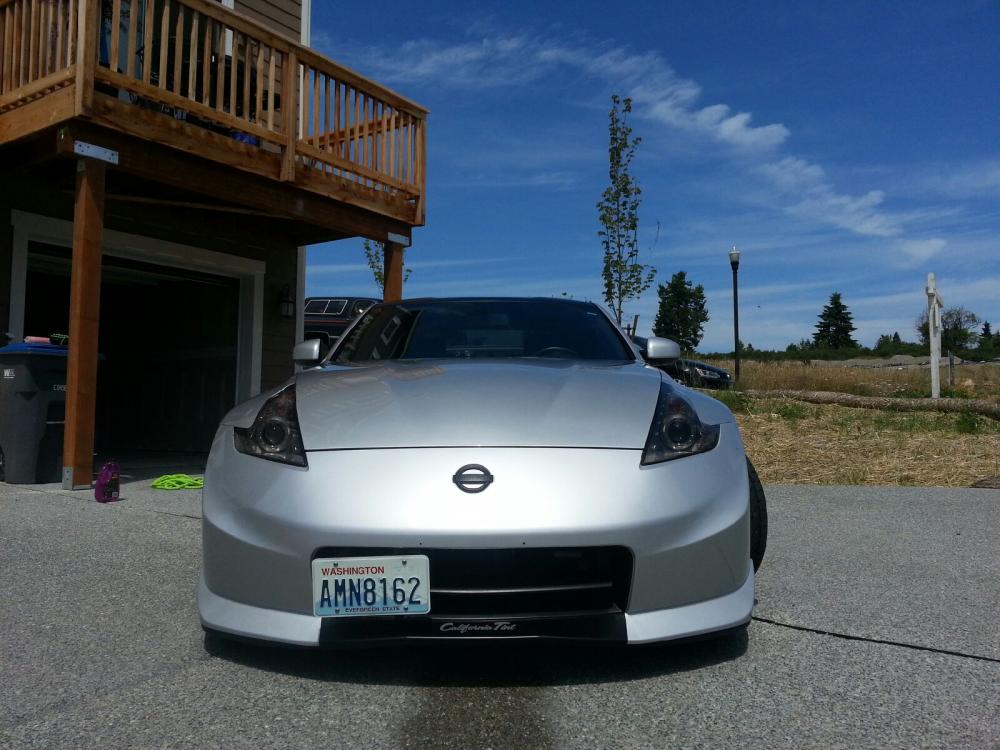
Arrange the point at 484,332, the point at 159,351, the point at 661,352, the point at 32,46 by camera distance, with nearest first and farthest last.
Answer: the point at 661,352, the point at 484,332, the point at 32,46, the point at 159,351

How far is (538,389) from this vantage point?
252 cm

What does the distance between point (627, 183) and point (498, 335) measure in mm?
10296

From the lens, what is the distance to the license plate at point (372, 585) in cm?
198

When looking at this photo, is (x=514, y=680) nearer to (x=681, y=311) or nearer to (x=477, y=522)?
(x=477, y=522)

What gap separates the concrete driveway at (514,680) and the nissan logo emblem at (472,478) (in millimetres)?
387

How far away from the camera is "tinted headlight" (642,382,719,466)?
2201 mm

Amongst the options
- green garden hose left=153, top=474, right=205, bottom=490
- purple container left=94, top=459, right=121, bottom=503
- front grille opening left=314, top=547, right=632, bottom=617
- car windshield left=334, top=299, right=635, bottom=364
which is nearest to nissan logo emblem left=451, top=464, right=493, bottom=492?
front grille opening left=314, top=547, right=632, bottom=617

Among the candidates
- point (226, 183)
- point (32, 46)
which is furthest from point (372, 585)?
point (32, 46)

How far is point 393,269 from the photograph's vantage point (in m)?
8.27

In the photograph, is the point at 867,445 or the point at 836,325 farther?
the point at 836,325

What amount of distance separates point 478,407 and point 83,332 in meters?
4.22

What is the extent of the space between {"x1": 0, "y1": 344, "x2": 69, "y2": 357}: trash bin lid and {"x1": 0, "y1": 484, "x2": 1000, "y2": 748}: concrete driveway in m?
2.90

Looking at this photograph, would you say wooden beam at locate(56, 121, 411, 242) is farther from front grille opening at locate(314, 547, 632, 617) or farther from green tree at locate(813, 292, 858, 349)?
green tree at locate(813, 292, 858, 349)

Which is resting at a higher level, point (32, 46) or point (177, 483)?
point (32, 46)
